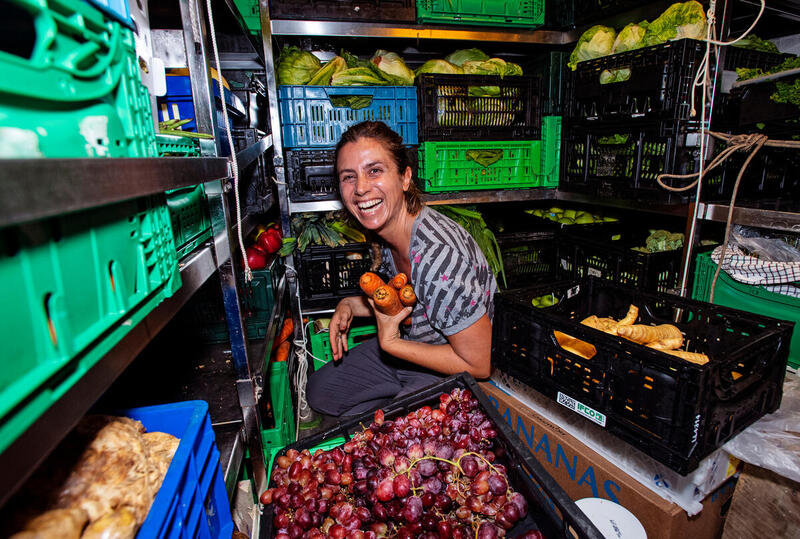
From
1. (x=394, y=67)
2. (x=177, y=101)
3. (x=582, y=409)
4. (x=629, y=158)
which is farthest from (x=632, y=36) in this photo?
(x=177, y=101)

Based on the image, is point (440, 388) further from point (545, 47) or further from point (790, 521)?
point (545, 47)

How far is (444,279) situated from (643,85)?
4.47 feet

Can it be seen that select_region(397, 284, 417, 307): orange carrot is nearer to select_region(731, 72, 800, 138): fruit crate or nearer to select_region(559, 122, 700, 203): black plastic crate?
select_region(559, 122, 700, 203): black plastic crate

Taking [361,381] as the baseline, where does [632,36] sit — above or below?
above

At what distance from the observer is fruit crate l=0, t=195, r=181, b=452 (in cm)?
32

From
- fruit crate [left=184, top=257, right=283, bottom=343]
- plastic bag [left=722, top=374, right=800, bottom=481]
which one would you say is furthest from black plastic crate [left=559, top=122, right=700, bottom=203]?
fruit crate [left=184, top=257, right=283, bottom=343]

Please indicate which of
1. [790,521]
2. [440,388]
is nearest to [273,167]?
[440,388]

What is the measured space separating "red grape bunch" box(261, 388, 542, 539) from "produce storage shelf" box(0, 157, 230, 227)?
82 centimetres

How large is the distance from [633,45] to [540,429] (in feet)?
6.85

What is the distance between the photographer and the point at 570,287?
5.56 ft

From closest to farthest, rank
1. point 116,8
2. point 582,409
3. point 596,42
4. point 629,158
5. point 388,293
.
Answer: point 116,8
point 582,409
point 388,293
point 629,158
point 596,42

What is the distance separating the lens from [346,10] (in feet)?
7.49

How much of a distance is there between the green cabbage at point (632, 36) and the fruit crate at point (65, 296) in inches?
101

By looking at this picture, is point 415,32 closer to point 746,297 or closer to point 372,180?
point 372,180
